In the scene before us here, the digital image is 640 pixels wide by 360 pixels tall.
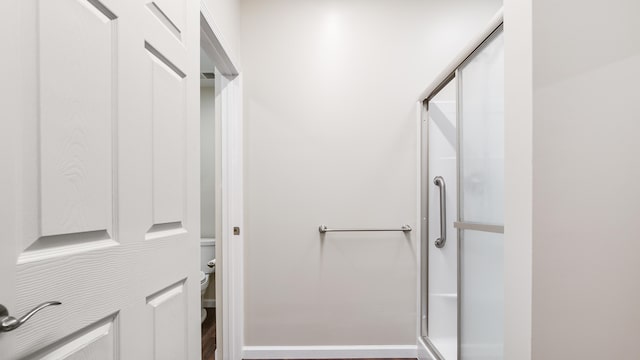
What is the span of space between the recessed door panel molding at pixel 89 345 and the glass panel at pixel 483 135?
1.29 m

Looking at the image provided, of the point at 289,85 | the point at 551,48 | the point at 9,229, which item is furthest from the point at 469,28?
the point at 9,229

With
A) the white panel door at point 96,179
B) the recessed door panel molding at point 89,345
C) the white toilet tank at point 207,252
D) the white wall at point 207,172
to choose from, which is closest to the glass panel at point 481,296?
the white panel door at point 96,179

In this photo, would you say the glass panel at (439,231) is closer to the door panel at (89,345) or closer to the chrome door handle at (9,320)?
the door panel at (89,345)

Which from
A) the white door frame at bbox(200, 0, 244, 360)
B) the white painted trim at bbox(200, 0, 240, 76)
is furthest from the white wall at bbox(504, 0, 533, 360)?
the white door frame at bbox(200, 0, 244, 360)

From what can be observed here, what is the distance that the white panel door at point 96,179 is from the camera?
1.69 feet

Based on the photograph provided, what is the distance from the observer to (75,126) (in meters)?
0.63

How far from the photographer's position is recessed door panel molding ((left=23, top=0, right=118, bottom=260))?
0.56 meters

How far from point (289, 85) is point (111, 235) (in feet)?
5.32

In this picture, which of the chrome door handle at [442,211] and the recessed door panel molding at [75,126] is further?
the chrome door handle at [442,211]

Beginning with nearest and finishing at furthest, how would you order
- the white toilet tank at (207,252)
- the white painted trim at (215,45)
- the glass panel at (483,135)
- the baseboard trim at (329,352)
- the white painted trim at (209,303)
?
the glass panel at (483,135), the white painted trim at (215,45), the baseboard trim at (329,352), the white toilet tank at (207,252), the white painted trim at (209,303)

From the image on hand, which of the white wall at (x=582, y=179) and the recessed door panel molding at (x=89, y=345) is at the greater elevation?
the white wall at (x=582, y=179)

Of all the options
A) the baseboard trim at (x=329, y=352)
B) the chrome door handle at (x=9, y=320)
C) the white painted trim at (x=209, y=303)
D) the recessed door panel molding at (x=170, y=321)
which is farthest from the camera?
the white painted trim at (x=209, y=303)

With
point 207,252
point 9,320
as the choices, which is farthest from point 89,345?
point 207,252

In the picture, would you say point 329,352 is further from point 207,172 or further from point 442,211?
point 207,172
